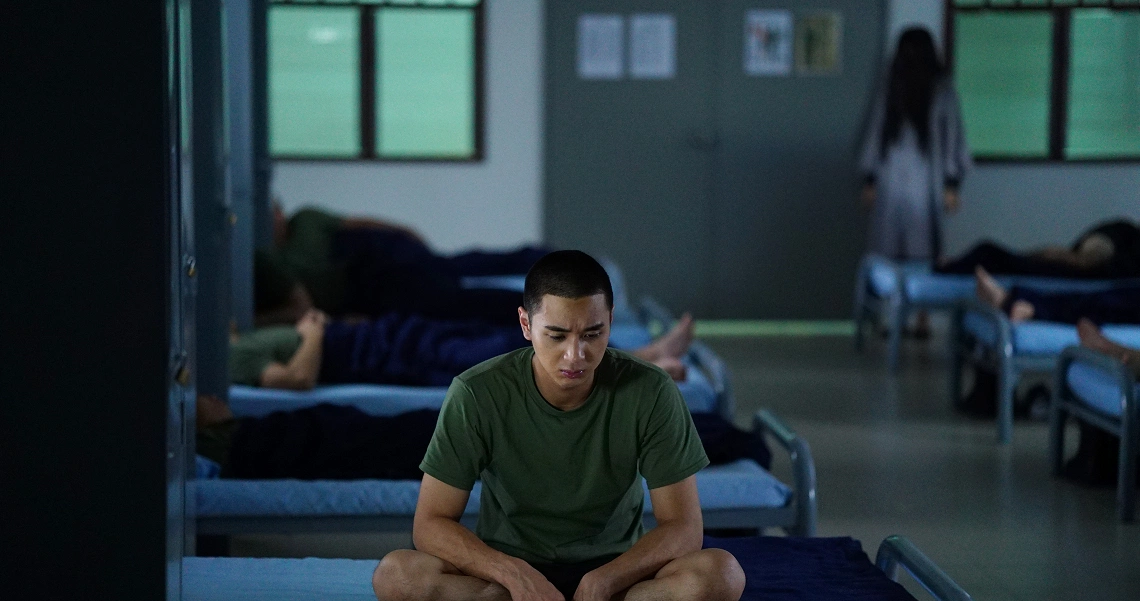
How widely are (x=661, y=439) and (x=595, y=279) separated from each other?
0.31 meters

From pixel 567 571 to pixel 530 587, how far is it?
0.14m

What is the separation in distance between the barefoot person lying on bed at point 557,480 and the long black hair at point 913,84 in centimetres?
538

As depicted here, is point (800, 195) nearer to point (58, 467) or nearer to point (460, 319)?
point (460, 319)

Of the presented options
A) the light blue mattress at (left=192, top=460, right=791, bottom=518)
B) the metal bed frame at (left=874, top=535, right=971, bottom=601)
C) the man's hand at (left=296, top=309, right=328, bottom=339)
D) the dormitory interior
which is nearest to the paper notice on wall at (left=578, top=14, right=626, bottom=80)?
the dormitory interior

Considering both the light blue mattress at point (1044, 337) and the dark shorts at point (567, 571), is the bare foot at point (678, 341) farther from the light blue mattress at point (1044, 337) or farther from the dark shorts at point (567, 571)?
the dark shorts at point (567, 571)

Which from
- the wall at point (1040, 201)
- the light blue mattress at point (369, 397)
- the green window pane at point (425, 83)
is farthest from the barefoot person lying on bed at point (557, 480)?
the wall at point (1040, 201)

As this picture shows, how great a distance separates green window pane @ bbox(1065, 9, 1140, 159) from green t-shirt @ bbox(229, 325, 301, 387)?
534 cm

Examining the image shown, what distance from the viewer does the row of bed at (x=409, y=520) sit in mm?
2570

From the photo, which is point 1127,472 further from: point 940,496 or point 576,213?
point 576,213

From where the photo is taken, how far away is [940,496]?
4316 mm

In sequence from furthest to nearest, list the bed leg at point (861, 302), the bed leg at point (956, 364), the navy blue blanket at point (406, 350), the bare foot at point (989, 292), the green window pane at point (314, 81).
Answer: the green window pane at point (314, 81)
the bed leg at point (861, 302)
the bed leg at point (956, 364)
the bare foot at point (989, 292)
the navy blue blanket at point (406, 350)

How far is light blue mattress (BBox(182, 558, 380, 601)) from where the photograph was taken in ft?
8.21

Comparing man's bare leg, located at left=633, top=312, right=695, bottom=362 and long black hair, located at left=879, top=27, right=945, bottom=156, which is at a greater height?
long black hair, located at left=879, top=27, right=945, bottom=156

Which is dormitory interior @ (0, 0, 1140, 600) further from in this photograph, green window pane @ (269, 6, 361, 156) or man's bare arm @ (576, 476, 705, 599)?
man's bare arm @ (576, 476, 705, 599)
